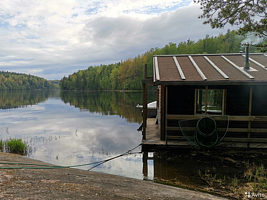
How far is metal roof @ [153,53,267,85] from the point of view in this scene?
26.2ft

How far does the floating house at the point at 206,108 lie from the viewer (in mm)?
8227

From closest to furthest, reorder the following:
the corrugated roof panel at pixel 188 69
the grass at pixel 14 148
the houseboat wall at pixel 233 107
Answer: the corrugated roof panel at pixel 188 69 < the houseboat wall at pixel 233 107 < the grass at pixel 14 148

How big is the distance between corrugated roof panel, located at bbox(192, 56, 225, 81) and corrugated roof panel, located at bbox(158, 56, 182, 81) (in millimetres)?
1257

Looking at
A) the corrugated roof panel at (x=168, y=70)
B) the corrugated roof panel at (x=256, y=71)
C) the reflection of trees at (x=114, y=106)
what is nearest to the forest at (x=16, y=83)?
the reflection of trees at (x=114, y=106)

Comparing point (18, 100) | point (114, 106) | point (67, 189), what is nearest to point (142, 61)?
point (18, 100)

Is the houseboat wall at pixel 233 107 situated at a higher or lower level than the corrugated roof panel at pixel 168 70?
lower

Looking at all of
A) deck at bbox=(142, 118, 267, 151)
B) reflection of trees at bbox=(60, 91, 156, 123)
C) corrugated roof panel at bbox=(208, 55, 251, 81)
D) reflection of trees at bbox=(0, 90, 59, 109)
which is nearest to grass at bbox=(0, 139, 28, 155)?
deck at bbox=(142, 118, 267, 151)

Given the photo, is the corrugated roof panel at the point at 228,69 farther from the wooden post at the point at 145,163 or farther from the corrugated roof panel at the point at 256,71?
the wooden post at the point at 145,163

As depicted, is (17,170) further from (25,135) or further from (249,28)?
(25,135)

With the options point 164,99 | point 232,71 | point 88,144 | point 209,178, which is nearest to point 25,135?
point 88,144

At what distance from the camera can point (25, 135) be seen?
531 inches

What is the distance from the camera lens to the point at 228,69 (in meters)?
9.36

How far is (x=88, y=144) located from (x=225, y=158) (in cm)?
695

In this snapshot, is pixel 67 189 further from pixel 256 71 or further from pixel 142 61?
pixel 142 61
